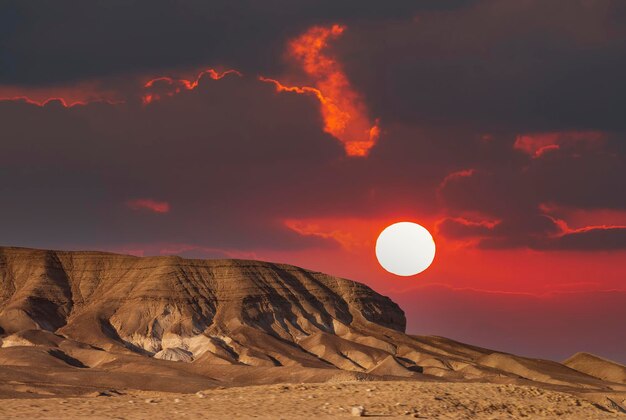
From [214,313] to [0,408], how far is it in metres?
147

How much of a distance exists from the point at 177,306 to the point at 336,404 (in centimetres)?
14405

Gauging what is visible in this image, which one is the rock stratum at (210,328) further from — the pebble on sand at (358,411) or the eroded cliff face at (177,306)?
the pebble on sand at (358,411)

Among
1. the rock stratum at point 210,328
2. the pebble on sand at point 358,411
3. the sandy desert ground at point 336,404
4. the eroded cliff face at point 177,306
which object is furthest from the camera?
the eroded cliff face at point 177,306

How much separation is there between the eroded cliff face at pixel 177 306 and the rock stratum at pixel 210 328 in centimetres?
29

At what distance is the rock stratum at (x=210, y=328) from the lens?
137000 millimetres

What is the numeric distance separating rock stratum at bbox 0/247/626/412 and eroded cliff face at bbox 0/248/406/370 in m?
Answer: 0.29

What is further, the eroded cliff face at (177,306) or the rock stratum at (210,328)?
the eroded cliff face at (177,306)

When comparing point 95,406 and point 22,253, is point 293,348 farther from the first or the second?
point 95,406

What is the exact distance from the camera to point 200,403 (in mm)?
31719

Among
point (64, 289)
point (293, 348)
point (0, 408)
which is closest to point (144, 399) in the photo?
point (0, 408)

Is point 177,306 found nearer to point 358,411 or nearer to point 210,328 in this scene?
point 210,328

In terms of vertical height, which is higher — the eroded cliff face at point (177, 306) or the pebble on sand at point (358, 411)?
the eroded cliff face at point (177, 306)

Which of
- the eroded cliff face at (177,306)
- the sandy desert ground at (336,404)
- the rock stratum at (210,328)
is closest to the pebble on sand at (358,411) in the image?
the sandy desert ground at (336,404)

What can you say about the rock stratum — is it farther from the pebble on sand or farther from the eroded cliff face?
the pebble on sand
